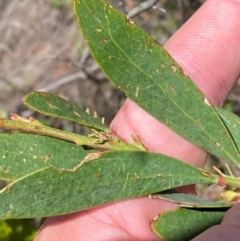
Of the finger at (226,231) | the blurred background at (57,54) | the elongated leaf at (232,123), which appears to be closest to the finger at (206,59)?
the elongated leaf at (232,123)

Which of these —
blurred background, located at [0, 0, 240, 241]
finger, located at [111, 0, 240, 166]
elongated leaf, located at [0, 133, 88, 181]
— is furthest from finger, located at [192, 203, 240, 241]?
blurred background, located at [0, 0, 240, 241]

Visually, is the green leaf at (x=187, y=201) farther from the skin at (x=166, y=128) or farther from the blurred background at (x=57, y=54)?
the blurred background at (x=57, y=54)

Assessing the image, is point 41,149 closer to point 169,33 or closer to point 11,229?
point 11,229

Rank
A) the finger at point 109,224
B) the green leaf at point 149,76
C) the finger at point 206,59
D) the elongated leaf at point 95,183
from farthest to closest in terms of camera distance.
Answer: the finger at point 206,59, the finger at point 109,224, the green leaf at point 149,76, the elongated leaf at point 95,183

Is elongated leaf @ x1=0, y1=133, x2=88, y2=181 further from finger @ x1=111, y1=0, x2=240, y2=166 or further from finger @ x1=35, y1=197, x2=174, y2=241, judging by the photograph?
finger @ x1=111, y1=0, x2=240, y2=166

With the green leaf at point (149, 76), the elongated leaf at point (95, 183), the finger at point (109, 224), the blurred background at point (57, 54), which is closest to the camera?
the elongated leaf at point (95, 183)

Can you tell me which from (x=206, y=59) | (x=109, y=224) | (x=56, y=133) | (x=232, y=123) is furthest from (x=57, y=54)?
(x=56, y=133)

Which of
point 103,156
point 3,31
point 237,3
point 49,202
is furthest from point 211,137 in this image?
point 3,31

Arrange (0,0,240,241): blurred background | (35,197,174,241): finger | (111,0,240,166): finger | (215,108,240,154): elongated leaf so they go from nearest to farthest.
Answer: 1. (215,108,240,154): elongated leaf
2. (35,197,174,241): finger
3. (111,0,240,166): finger
4. (0,0,240,241): blurred background
